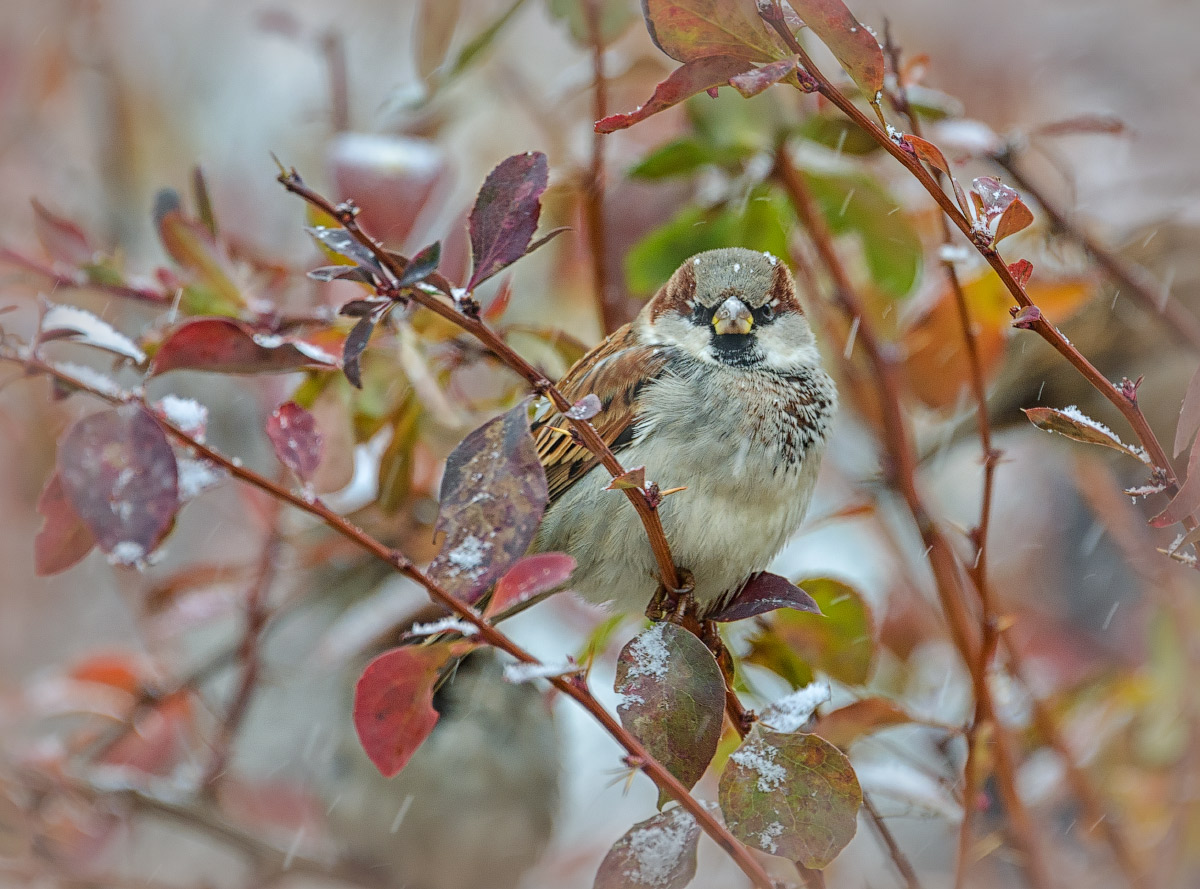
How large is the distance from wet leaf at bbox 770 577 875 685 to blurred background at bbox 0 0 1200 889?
0.09 feet

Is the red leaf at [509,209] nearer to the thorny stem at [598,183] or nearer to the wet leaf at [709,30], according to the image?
the wet leaf at [709,30]

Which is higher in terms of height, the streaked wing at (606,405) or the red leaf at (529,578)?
the streaked wing at (606,405)

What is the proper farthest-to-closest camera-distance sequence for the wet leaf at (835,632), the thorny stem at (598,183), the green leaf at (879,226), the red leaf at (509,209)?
1. the green leaf at (879,226)
2. the thorny stem at (598,183)
3. the wet leaf at (835,632)
4. the red leaf at (509,209)

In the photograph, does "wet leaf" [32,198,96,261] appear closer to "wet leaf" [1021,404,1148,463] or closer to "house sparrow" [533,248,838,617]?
"house sparrow" [533,248,838,617]

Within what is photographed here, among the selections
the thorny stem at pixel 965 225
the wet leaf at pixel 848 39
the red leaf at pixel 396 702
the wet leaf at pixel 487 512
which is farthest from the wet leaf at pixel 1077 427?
the red leaf at pixel 396 702

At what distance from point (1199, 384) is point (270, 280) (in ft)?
4.18

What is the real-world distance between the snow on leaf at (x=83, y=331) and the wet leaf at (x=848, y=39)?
0.62m

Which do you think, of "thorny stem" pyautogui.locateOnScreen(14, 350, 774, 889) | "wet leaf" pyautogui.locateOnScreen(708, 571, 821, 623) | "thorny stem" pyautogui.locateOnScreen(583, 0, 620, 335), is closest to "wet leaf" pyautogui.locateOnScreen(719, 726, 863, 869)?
"thorny stem" pyautogui.locateOnScreen(14, 350, 774, 889)

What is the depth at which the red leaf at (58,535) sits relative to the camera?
38.1 inches

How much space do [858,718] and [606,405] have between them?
1.78 feet

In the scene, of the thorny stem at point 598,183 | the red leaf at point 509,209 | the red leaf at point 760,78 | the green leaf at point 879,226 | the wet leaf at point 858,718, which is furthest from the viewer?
the green leaf at point 879,226

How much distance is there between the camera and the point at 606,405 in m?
1.50

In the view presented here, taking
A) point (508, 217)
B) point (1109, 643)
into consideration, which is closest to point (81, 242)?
point (508, 217)

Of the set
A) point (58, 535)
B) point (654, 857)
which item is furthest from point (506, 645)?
point (58, 535)
